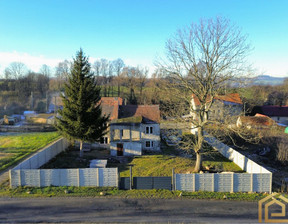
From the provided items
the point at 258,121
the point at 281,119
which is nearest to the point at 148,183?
the point at 258,121

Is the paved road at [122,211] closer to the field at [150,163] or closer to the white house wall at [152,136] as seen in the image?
the field at [150,163]

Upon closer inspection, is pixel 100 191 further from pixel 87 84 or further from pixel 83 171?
pixel 87 84

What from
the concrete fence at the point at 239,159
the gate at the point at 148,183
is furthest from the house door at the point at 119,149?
the concrete fence at the point at 239,159

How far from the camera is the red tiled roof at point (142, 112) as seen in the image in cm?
2807

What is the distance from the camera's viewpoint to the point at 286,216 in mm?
12398

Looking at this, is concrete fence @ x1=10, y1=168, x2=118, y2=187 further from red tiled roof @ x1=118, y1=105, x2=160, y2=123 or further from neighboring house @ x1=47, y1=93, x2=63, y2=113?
neighboring house @ x1=47, y1=93, x2=63, y2=113

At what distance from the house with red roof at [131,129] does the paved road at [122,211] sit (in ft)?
39.5

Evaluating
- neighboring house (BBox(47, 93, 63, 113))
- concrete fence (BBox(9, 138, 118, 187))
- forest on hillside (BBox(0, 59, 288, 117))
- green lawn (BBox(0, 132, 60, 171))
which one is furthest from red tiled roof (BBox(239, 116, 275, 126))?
neighboring house (BBox(47, 93, 63, 113))

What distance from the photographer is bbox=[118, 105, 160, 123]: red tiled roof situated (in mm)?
28072

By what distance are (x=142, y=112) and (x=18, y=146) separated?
16.6 metres

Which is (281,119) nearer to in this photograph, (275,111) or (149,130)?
(275,111)

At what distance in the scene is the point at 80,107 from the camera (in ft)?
73.2

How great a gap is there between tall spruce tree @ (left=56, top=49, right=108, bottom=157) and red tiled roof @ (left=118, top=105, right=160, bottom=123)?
599 centimetres

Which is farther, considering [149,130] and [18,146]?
[149,130]
